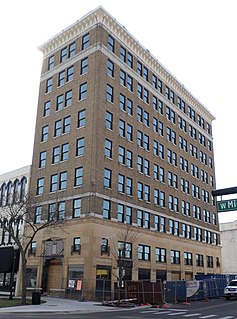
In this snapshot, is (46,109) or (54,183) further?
(46,109)

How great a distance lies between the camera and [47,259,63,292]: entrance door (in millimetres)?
37794

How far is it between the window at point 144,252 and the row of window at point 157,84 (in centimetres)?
1993

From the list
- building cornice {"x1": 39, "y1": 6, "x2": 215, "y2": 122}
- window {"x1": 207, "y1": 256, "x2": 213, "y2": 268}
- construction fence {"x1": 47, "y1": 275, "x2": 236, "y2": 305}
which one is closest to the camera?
construction fence {"x1": 47, "y1": 275, "x2": 236, "y2": 305}

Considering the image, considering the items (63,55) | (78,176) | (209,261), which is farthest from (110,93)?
Answer: (209,261)

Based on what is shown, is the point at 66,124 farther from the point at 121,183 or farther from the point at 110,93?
the point at 121,183

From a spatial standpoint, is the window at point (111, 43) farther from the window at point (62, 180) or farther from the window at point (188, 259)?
the window at point (188, 259)

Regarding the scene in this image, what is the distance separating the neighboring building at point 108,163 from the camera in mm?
38031

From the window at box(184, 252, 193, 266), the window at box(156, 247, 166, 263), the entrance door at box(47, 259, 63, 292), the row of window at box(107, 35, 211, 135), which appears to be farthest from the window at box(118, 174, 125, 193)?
the window at box(184, 252, 193, 266)

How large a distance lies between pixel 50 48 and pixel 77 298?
106 ft

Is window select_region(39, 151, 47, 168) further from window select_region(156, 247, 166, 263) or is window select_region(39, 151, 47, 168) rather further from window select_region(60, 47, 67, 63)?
window select_region(156, 247, 166, 263)

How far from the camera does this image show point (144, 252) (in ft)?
143

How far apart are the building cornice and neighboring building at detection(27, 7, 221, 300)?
5.2 inches

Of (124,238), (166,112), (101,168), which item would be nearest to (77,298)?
Result: (124,238)

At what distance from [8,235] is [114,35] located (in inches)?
1098
